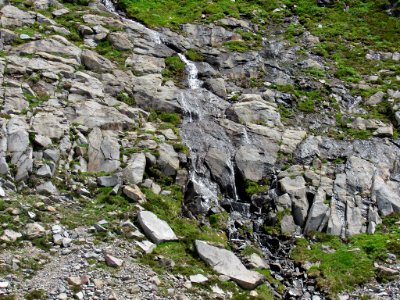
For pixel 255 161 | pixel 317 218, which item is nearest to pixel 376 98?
pixel 255 161

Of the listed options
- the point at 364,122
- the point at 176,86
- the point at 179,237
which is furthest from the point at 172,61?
the point at 179,237

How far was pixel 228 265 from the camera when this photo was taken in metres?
17.7

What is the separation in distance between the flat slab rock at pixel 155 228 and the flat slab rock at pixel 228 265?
1.09m

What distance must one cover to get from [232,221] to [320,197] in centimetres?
445

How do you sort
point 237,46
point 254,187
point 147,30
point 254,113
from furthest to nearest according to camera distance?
point 237,46 < point 147,30 < point 254,113 < point 254,187

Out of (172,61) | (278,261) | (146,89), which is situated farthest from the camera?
(172,61)

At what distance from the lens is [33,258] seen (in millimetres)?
15289

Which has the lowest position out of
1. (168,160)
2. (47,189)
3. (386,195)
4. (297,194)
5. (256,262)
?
(256,262)

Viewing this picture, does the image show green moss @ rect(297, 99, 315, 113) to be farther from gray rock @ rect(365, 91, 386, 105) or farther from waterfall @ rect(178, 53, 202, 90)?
waterfall @ rect(178, 53, 202, 90)

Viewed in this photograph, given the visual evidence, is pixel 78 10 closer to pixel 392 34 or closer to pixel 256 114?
pixel 256 114

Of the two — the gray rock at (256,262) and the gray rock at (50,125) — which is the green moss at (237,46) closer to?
the gray rock at (50,125)

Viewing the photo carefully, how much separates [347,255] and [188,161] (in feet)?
27.2

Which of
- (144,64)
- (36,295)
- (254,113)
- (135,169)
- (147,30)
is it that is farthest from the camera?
(147,30)

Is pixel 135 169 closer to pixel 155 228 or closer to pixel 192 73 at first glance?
pixel 155 228
